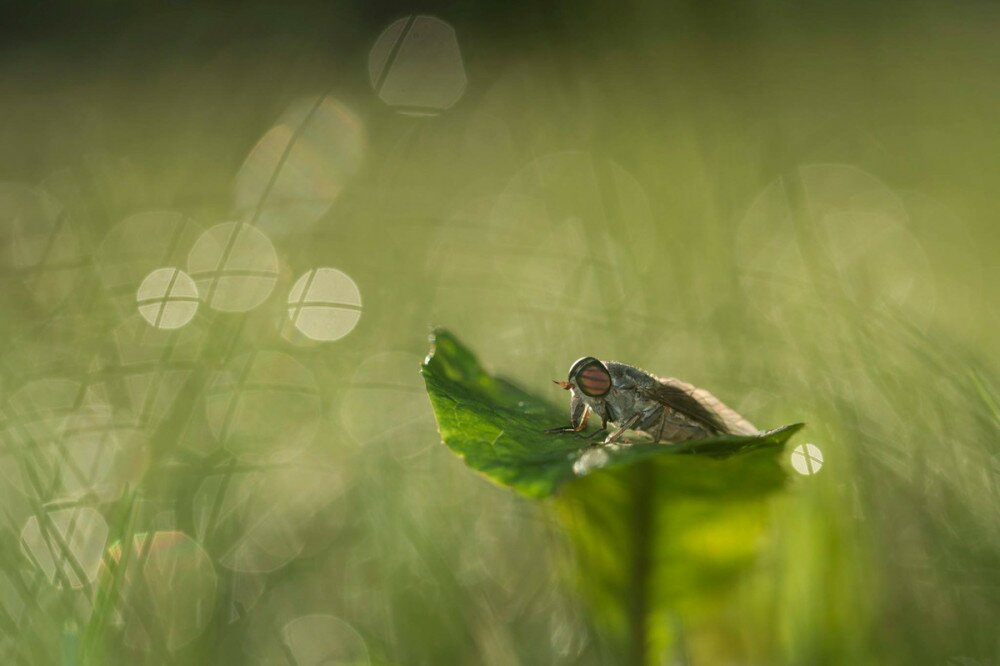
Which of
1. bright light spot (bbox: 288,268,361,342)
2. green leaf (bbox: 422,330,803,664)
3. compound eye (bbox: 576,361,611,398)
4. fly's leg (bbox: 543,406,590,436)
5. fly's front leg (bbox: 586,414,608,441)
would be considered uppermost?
bright light spot (bbox: 288,268,361,342)

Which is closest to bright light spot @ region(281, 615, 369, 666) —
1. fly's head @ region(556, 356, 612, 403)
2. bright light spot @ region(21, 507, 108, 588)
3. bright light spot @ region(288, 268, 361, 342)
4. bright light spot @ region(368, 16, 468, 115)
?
bright light spot @ region(21, 507, 108, 588)

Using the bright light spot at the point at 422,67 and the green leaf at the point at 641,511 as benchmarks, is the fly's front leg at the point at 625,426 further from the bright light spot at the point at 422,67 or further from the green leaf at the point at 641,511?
the bright light spot at the point at 422,67

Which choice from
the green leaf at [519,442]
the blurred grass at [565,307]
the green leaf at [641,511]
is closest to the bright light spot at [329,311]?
the blurred grass at [565,307]

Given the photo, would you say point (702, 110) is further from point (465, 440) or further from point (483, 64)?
point (465, 440)

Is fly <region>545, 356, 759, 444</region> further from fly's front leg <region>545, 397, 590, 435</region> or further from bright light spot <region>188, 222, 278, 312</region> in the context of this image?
bright light spot <region>188, 222, 278, 312</region>

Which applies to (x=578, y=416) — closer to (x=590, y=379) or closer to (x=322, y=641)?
(x=590, y=379)

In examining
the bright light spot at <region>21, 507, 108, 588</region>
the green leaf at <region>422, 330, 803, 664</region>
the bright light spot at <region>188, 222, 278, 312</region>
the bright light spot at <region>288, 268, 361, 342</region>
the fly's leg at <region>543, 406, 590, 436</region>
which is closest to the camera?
the green leaf at <region>422, 330, 803, 664</region>

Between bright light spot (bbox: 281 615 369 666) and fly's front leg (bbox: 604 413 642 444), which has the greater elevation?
fly's front leg (bbox: 604 413 642 444)

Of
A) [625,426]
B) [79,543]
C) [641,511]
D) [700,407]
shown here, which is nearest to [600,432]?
[625,426]
